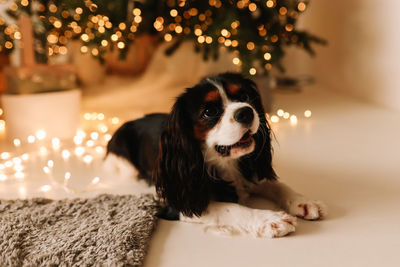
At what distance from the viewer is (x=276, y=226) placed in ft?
4.89

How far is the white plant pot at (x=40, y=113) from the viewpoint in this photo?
110 inches

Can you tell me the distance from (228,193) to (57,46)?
2.11 metres

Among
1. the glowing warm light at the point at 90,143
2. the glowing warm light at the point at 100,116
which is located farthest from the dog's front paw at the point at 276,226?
the glowing warm light at the point at 100,116

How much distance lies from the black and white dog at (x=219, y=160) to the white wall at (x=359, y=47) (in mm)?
2174

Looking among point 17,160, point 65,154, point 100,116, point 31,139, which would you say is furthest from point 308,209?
point 100,116

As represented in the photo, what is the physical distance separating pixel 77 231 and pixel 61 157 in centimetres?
109

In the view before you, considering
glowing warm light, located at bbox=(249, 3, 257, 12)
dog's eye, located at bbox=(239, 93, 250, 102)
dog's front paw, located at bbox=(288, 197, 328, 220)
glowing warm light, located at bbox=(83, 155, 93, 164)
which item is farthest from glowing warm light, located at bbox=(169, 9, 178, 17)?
dog's front paw, located at bbox=(288, 197, 328, 220)

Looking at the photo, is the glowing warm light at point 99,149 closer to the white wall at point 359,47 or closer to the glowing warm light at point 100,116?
the glowing warm light at point 100,116

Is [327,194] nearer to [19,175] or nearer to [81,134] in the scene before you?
[19,175]

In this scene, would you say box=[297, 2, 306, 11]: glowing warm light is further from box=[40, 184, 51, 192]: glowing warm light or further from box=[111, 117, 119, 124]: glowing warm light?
box=[40, 184, 51, 192]: glowing warm light

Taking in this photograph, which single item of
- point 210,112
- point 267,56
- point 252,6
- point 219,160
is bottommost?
point 219,160

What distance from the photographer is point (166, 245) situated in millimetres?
1501

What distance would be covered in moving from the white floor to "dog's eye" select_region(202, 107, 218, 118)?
1.34 ft

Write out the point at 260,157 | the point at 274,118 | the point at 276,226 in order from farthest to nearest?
the point at 274,118 → the point at 260,157 → the point at 276,226
